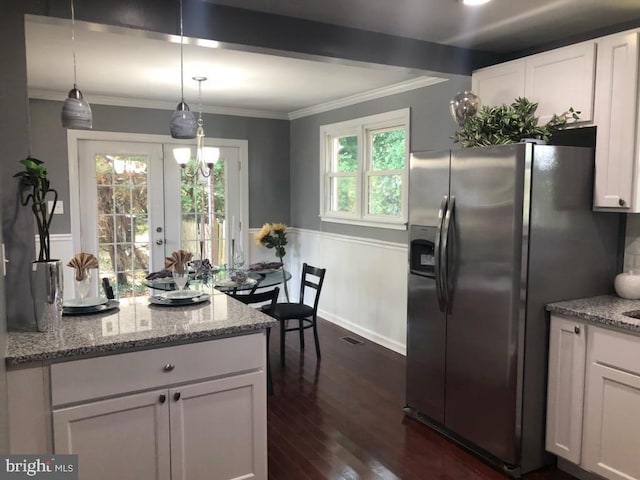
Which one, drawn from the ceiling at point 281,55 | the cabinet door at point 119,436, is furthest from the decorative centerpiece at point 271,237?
the cabinet door at point 119,436

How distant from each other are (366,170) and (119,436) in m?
3.54

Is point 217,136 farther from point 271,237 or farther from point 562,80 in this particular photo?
point 562,80

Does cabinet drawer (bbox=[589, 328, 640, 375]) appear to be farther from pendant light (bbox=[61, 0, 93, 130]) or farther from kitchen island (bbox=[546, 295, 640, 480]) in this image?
pendant light (bbox=[61, 0, 93, 130])

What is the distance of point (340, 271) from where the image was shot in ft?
18.0

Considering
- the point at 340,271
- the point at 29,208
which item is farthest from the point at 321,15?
the point at 340,271

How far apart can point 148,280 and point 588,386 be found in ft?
9.89

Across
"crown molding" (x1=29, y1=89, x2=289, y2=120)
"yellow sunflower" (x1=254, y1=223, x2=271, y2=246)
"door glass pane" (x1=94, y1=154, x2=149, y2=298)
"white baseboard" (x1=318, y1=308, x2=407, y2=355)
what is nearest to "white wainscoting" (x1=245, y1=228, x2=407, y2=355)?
"white baseboard" (x1=318, y1=308, x2=407, y2=355)

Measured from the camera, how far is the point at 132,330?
2.16 meters

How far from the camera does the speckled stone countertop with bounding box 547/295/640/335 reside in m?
2.33

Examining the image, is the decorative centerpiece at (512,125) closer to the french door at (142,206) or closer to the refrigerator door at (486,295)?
the refrigerator door at (486,295)

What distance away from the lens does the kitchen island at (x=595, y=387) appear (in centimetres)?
234

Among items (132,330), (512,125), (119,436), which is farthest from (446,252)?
(119,436)

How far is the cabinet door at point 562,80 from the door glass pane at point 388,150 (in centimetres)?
165

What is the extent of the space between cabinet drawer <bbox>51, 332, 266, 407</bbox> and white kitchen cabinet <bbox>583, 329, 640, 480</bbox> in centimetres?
161
